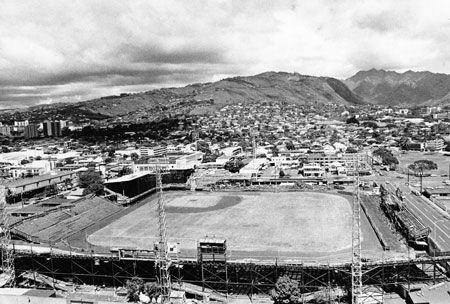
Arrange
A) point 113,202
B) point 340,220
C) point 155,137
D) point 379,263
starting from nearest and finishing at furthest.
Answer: point 379,263
point 340,220
point 113,202
point 155,137

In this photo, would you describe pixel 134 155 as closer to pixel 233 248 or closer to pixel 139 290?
pixel 233 248

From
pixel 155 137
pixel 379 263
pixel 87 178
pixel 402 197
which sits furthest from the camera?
pixel 155 137

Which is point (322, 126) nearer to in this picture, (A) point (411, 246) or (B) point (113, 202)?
(B) point (113, 202)

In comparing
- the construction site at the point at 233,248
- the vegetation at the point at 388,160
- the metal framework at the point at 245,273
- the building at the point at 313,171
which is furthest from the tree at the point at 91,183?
the vegetation at the point at 388,160

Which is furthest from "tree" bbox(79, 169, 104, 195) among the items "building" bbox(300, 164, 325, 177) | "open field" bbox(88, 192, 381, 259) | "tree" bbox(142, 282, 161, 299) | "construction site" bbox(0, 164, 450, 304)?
"building" bbox(300, 164, 325, 177)

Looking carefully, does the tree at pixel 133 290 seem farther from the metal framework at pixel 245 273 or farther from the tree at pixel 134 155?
the tree at pixel 134 155

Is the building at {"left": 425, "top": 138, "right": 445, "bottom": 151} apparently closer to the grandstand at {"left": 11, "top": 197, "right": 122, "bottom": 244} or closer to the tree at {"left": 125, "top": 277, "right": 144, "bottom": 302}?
the grandstand at {"left": 11, "top": 197, "right": 122, "bottom": 244}

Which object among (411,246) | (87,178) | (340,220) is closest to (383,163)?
(340,220)
